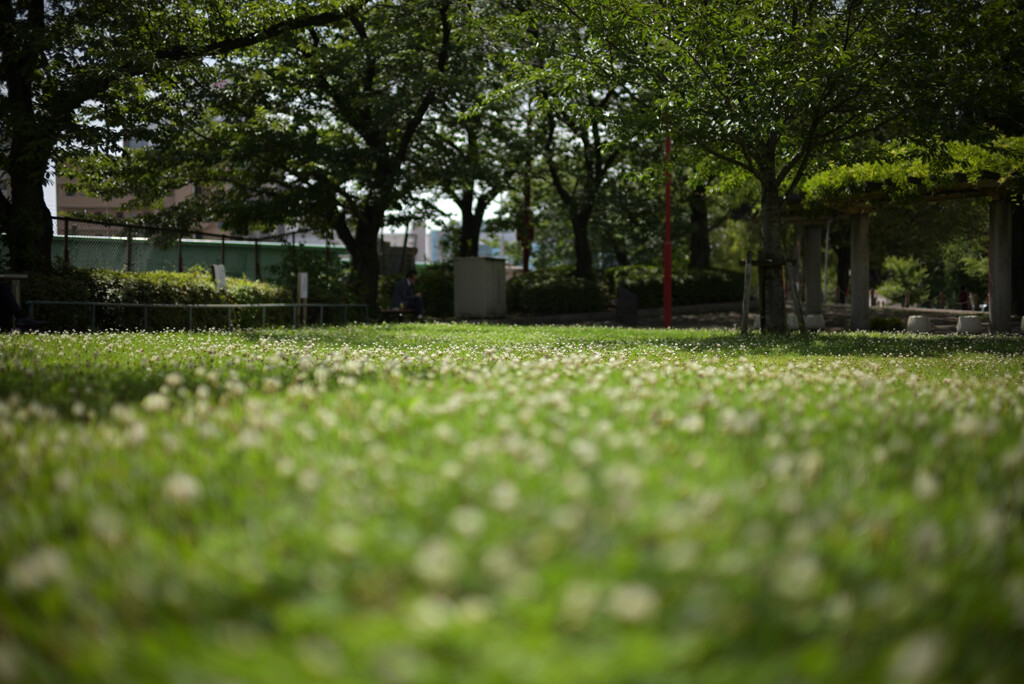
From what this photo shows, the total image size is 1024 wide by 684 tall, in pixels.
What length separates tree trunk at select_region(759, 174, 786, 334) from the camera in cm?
1964

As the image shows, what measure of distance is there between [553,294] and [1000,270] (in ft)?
51.9

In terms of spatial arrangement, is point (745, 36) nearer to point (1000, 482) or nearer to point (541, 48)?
point (541, 48)

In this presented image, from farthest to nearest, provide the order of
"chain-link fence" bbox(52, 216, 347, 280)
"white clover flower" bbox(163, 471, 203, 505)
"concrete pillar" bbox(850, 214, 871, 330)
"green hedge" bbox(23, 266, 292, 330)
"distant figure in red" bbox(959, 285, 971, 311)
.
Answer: "distant figure in red" bbox(959, 285, 971, 311), "concrete pillar" bbox(850, 214, 871, 330), "chain-link fence" bbox(52, 216, 347, 280), "green hedge" bbox(23, 266, 292, 330), "white clover flower" bbox(163, 471, 203, 505)

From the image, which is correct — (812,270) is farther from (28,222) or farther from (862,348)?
(28,222)

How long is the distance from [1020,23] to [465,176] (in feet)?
54.9

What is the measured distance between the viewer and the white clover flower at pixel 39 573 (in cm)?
219

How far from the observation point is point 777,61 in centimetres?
1594

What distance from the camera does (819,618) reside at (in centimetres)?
212

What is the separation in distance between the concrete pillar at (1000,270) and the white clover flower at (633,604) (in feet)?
80.0

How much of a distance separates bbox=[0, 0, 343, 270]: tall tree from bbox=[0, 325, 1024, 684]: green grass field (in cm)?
1602

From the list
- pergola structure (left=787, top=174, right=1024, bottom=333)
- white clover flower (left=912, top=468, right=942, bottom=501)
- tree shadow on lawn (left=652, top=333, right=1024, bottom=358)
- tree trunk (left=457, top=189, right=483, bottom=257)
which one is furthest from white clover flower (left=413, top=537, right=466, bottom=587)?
tree trunk (left=457, top=189, right=483, bottom=257)

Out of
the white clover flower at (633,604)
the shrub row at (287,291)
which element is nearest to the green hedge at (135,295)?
the shrub row at (287,291)

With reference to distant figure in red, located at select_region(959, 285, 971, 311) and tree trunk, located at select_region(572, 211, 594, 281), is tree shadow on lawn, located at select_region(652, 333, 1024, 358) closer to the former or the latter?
tree trunk, located at select_region(572, 211, 594, 281)

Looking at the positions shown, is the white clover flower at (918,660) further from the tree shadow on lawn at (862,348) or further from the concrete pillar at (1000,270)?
the concrete pillar at (1000,270)
